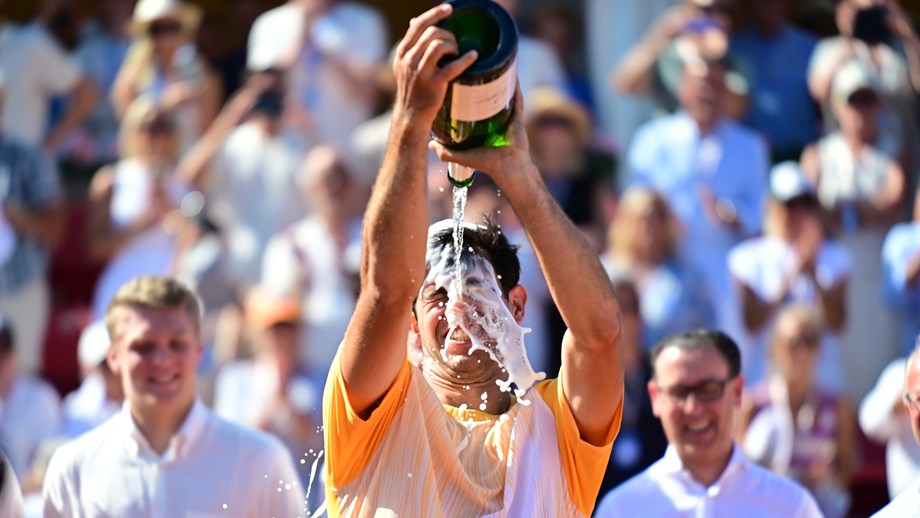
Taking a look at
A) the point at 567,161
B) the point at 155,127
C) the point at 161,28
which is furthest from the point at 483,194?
the point at 161,28

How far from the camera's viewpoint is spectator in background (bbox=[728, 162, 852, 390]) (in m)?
7.89

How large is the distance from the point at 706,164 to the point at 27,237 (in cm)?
368

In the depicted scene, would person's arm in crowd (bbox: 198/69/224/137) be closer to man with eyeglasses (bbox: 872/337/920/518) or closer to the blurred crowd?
the blurred crowd

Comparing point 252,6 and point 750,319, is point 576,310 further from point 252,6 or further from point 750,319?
point 252,6

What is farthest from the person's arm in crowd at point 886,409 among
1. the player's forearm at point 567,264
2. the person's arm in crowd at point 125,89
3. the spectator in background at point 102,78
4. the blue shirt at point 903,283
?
the spectator in background at point 102,78

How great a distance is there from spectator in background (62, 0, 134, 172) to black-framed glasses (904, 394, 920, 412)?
19.2ft

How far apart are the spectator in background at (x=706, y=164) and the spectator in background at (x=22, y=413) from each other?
3.25 metres

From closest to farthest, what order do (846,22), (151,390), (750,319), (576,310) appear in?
(576,310) → (151,390) → (750,319) → (846,22)

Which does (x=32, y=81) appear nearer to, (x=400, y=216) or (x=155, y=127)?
(x=155, y=127)

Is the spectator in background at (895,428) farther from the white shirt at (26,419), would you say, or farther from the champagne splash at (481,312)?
the white shirt at (26,419)

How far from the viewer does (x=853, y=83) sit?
8.26m

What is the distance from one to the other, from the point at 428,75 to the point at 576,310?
63cm

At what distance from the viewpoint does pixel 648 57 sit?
28.7 ft

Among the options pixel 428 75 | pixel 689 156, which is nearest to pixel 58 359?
pixel 689 156
